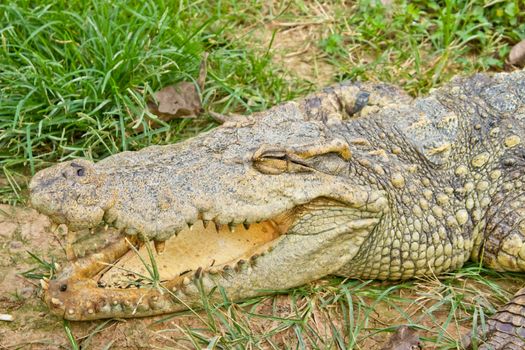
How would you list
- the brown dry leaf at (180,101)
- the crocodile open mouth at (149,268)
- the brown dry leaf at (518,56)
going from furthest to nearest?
the brown dry leaf at (518,56) < the brown dry leaf at (180,101) < the crocodile open mouth at (149,268)

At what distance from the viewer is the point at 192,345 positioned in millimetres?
3252

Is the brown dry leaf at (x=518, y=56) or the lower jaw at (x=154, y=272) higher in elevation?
the brown dry leaf at (x=518, y=56)

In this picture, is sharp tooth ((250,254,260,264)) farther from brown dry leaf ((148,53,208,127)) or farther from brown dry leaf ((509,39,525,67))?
brown dry leaf ((509,39,525,67))

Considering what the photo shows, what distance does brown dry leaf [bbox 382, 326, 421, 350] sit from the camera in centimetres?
326

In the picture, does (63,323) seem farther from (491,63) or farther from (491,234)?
(491,63)

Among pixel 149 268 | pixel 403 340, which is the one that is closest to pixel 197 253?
pixel 149 268

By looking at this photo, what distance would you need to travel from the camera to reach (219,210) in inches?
123

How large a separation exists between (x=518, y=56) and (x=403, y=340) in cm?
260

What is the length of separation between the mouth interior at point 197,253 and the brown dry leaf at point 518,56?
2.54 metres

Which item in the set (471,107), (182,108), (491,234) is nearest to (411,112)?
(471,107)

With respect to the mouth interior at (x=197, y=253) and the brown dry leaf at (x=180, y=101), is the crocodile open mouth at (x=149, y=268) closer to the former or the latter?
the mouth interior at (x=197, y=253)

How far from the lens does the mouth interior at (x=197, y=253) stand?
3326mm

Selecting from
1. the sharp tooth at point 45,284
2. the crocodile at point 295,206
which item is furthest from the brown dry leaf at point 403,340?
the sharp tooth at point 45,284

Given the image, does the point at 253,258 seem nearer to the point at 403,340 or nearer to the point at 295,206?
the point at 295,206
